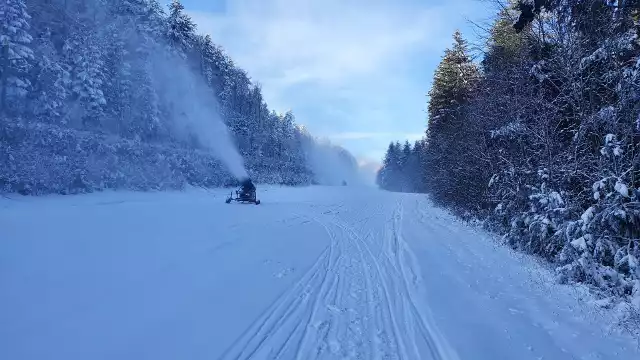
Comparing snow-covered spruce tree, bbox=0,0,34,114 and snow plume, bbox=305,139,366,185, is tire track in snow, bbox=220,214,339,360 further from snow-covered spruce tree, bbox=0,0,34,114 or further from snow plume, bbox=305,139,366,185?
snow plume, bbox=305,139,366,185

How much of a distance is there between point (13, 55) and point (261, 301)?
2279cm

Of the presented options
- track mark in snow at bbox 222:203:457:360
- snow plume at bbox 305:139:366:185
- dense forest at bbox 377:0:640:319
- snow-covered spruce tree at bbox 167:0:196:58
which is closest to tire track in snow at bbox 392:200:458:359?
track mark in snow at bbox 222:203:457:360

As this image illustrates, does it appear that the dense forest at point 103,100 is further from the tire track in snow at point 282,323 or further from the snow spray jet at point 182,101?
the tire track in snow at point 282,323

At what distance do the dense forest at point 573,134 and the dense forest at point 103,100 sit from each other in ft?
67.4

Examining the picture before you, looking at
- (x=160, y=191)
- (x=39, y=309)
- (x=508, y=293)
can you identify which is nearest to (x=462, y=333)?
(x=508, y=293)

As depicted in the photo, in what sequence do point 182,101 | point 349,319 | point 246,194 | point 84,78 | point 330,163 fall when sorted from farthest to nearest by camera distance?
1. point 330,163
2. point 182,101
3. point 84,78
4. point 246,194
5. point 349,319

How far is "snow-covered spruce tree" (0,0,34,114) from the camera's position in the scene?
2003 centimetres

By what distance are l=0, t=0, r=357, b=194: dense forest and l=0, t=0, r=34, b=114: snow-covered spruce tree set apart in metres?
0.05

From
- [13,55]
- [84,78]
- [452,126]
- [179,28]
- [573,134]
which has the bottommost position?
[573,134]

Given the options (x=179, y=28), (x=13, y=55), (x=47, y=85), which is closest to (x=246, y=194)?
(x=47, y=85)

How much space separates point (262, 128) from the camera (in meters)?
71.6

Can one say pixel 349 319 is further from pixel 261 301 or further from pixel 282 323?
pixel 261 301

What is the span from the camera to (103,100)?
2694 cm

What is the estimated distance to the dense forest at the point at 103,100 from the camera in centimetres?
2005
